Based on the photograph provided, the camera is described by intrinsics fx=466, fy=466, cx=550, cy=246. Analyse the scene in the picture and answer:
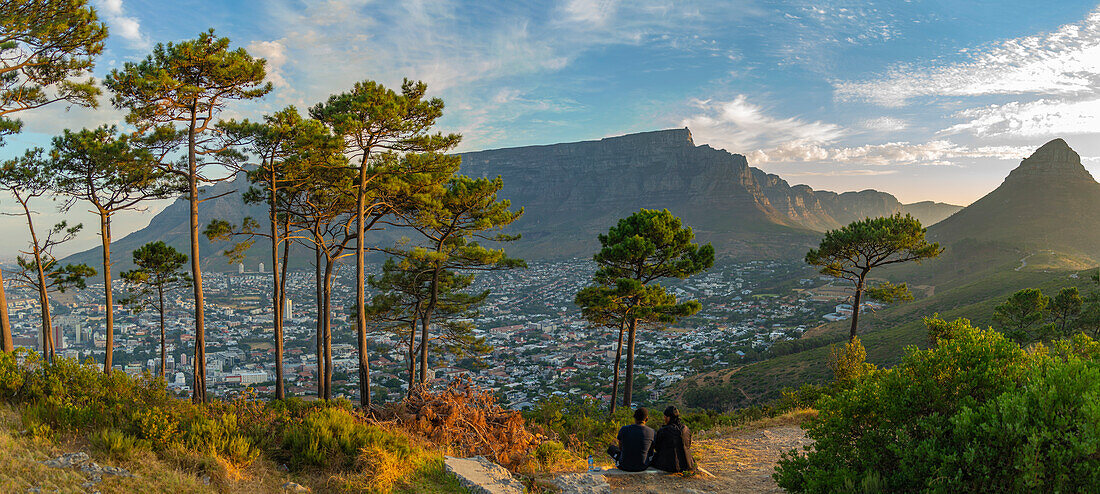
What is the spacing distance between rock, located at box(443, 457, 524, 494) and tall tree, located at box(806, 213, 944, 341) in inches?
695

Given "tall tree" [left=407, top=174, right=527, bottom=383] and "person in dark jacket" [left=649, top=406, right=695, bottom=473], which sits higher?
"tall tree" [left=407, top=174, right=527, bottom=383]

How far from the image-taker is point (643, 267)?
61.5 feet

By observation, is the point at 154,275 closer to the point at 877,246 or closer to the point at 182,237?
the point at 877,246

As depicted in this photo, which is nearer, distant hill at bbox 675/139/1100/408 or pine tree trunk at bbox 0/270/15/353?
pine tree trunk at bbox 0/270/15/353

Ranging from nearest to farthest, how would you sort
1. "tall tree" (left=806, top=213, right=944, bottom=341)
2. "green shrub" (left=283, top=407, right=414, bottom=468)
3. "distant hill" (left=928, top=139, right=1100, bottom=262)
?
"green shrub" (left=283, top=407, right=414, bottom=468) < "tall tree" (left=806, top=213, right=944, bottom=341) < "distant hill" (left=928, top=139, right=1100, bottom=262)

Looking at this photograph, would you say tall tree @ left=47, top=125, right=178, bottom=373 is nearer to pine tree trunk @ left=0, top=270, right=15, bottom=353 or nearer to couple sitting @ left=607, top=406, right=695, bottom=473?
pine tree trunk @ left=0, top=270, right=15, bottom=353

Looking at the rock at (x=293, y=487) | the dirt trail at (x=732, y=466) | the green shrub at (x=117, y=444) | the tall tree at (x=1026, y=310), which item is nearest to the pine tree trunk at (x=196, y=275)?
the green shrub at (x=117, y=444)

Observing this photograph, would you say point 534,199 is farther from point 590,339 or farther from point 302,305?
point 590,339

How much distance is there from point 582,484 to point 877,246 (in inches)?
745

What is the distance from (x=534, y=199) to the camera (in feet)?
624

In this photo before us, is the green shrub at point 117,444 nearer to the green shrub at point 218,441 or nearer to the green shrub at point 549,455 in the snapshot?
the green shrub at point 218,441

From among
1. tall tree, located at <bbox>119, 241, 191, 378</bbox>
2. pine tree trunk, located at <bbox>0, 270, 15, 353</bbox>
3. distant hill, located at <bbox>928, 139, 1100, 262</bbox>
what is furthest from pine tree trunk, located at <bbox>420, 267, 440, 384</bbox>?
distant hill, located at <bbox>928, 139, 1100, 262</bbox>

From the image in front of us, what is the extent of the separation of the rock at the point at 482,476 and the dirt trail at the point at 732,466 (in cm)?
155

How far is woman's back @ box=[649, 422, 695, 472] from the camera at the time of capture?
706 centimetres
